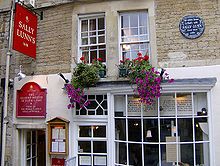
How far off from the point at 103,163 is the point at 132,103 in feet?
6.17

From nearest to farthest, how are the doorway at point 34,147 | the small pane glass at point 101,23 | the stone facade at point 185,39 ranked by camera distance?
the stone facade at point 185,39, the small pane glass at point 101,23, the doorway at point 34,147

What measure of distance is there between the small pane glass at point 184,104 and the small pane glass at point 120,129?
150cm

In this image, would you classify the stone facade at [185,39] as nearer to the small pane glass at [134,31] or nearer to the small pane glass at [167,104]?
the small pane glass at [134,31]

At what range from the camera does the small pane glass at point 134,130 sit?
6.92m

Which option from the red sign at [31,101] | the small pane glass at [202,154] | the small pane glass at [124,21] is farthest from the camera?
the red sign at [31,101]

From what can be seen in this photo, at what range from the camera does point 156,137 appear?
6.73m

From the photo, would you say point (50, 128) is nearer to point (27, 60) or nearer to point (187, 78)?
point (27, 60)

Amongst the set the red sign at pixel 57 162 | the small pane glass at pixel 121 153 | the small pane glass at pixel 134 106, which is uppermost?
the small pane glass at pixel 134 106

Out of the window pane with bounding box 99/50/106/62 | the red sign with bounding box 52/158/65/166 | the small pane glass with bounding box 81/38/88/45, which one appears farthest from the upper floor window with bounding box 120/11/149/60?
the red sign with bounding box 52/158/65/166

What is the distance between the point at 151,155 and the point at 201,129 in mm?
1412

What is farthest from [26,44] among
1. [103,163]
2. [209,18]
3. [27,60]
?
[209,18]

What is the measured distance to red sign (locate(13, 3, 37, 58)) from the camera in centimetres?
715

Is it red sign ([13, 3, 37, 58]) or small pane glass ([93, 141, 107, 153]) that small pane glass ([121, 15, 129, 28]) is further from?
small pane glass ([93, 141, 107, 153])

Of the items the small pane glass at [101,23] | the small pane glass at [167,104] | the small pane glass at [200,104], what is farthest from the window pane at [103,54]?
the small pane glass at [200,104]
